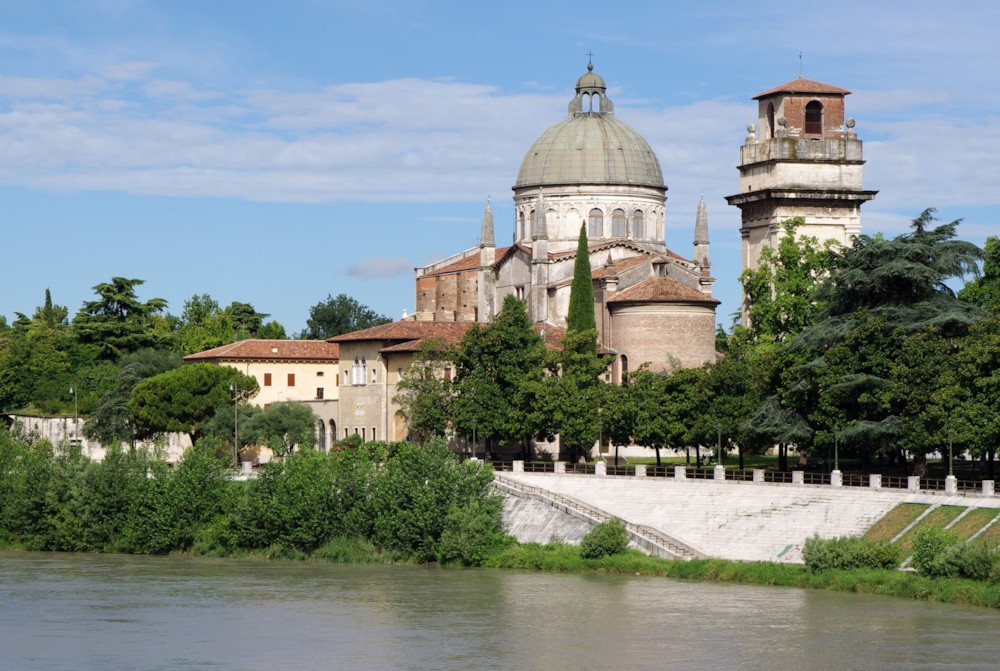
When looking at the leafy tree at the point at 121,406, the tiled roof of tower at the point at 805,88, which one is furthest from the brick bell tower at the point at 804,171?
the leafy tree at the point at 121,406

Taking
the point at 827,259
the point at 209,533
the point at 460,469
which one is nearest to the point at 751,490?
the point at 460,469

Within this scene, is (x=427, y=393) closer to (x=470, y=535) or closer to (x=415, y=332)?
(x=415, y=332)

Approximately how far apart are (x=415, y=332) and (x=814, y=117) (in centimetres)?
1853

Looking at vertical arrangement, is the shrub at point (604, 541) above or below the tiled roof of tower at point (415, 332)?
below

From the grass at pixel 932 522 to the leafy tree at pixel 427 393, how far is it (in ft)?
79.9

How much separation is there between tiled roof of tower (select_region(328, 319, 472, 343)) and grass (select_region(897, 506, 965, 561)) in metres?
30.3

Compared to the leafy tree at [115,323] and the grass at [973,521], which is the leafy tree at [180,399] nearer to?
the leafy tree at [115,323]

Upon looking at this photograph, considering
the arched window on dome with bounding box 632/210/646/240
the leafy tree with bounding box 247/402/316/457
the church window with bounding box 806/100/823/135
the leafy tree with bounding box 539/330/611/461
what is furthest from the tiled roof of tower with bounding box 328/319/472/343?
the church window with bounding box 806/100/823/135

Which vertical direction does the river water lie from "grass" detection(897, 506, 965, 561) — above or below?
below

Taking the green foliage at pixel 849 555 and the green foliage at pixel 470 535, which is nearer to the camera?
the green foliage at pixel 849 555

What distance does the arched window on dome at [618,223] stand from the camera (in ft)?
276

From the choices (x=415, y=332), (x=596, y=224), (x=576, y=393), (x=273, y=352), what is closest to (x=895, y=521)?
(x=576, y=393)

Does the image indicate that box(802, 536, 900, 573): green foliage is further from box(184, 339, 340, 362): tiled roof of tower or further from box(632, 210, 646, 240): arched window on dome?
box(184, 339, 340, 362): tiled roof of tower

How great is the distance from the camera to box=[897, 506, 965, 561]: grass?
46156mm
